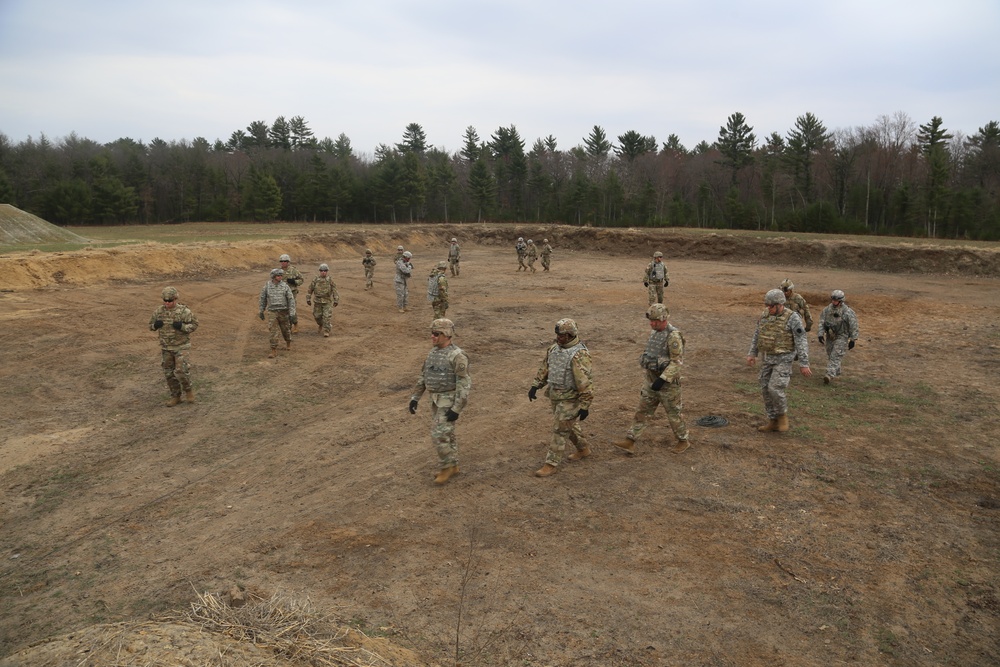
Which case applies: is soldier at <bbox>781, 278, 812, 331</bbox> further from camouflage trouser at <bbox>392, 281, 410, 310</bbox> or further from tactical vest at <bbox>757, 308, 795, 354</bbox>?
camouflage trouser at <bbox>392, 281, 410, 310</bbox>

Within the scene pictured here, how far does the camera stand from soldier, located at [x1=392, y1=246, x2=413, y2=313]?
67.1 feet

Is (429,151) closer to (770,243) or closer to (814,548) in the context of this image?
(770,243)

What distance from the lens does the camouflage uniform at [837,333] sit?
12258 millimetres

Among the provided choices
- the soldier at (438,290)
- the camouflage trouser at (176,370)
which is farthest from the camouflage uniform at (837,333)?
the camouflage trouser at (176,370)

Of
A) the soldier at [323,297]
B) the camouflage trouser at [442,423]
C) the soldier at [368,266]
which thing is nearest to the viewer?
the camouflage trouser at [442,423]

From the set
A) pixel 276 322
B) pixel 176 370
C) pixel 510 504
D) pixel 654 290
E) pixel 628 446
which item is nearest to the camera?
pixel 510 504

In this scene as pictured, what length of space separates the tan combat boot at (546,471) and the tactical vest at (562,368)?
1123 millimetres

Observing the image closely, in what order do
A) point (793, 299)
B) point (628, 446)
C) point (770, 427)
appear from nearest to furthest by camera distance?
point (628, 446) → point (770, 427) → point (793, 299)

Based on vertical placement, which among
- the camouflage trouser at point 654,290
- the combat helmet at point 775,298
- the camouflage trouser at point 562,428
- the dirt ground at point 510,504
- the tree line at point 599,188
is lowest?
the dirt ground at point 510,504

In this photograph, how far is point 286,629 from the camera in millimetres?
5055

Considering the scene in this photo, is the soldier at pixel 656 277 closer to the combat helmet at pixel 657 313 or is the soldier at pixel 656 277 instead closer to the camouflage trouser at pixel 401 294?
the camouflage trouser at pixel 401 294

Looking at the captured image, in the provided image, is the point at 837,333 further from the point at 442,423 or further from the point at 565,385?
the point at 442,423

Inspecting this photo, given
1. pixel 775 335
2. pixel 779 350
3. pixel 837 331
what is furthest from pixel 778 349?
pixel 837 331

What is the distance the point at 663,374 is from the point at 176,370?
9019mm
